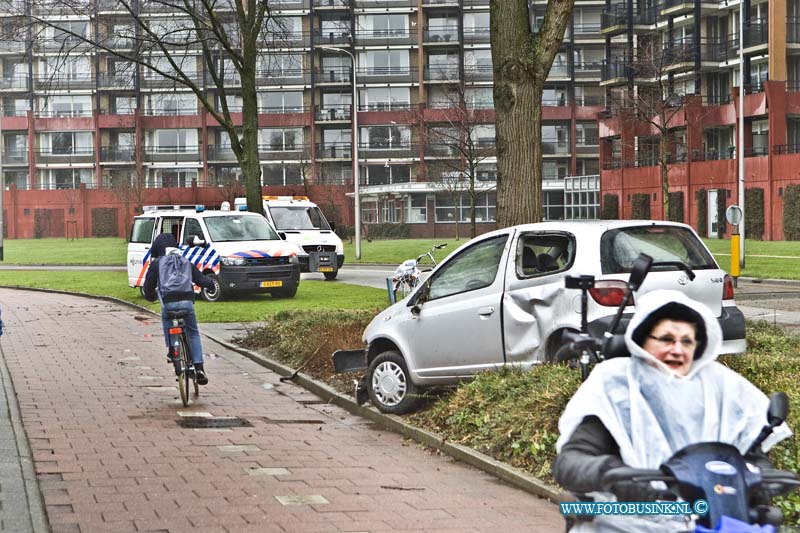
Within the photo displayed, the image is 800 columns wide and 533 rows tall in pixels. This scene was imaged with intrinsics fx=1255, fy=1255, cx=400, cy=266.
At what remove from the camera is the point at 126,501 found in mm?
7547

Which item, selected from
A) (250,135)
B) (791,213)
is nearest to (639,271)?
(250,135)

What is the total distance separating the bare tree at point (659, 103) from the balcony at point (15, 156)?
48.9 m

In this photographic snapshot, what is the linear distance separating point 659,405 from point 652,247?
21.8 feet

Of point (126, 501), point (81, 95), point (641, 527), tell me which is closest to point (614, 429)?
point (641, 527)

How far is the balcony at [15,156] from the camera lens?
9612 cm

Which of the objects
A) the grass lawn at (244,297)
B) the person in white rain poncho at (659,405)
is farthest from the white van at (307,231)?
the person in white rain poncho at (659,405)

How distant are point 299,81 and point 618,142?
93.8 feet

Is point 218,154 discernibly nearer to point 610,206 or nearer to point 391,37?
point 391,37

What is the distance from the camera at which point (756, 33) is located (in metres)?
64.5

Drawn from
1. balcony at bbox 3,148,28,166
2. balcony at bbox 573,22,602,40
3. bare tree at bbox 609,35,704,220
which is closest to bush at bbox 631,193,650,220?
bare tree at bbox 609,35,704,220

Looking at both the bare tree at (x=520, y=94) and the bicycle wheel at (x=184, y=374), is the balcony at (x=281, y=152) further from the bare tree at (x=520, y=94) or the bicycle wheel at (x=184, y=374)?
the bicycle wheel at (x=184, y=374)

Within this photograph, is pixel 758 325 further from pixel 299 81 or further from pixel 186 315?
pixel 299 81

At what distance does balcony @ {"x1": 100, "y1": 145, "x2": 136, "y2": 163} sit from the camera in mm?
94312

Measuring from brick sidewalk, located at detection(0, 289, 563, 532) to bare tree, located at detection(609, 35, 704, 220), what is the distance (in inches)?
1514
